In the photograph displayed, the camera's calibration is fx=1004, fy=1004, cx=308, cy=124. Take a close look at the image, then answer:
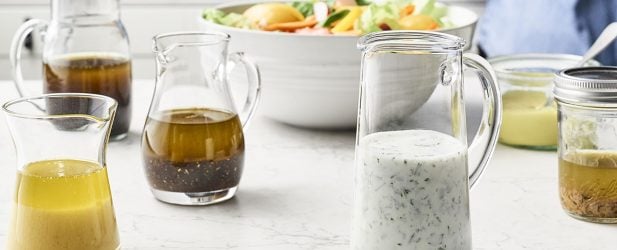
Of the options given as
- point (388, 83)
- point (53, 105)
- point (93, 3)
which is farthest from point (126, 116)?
point (388, 83)

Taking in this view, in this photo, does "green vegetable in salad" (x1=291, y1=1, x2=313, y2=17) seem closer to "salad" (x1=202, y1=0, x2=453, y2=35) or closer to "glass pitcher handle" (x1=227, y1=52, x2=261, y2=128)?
"salad" (x1=202, y1=0, x2=453, y2=35)

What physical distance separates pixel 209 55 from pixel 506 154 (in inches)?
20.4

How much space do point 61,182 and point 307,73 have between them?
24.9 inches

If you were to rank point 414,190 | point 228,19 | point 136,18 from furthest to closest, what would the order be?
point 136,18 → point 228,19 → point 414,190

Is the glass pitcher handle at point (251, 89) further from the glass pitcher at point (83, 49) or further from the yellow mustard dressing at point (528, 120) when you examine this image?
the yellow mustard dressing at point (528, 120)

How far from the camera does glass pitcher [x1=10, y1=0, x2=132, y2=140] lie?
1531mm

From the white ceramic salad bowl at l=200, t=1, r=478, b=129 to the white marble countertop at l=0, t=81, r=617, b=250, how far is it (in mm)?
47

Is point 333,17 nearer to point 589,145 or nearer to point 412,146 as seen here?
point 589,145

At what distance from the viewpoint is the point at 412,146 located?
99cm

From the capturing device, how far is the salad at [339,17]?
163cm

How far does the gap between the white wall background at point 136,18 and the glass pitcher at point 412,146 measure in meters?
2.48

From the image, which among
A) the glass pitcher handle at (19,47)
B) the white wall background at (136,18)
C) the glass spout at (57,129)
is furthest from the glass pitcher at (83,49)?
the white wall background at (136,18)

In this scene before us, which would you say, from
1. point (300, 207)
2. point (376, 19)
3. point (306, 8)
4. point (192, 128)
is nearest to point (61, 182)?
point (192, 128)

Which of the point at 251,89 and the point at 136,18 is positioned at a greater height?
the point at 251,89
